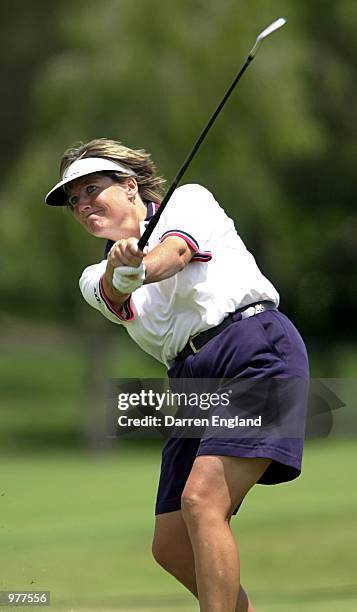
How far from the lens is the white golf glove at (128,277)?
408 cm

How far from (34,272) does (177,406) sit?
66.2 ft

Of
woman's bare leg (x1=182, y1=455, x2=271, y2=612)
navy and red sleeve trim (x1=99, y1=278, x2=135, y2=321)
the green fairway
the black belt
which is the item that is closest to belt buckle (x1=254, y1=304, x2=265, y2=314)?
the black belt

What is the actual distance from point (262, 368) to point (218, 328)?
21 cm

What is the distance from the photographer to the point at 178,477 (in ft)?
15.3

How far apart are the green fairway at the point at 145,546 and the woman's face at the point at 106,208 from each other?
224 cm

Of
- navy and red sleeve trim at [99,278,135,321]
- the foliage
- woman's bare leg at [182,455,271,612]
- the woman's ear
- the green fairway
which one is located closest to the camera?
woman's bare leg at [182,455,271,612]

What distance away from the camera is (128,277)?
13.5ft

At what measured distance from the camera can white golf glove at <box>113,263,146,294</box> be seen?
4.08 m

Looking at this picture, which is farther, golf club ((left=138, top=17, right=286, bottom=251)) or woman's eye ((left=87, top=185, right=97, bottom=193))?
woman's eye ((left=87, top=185, right=97, bottom=193))

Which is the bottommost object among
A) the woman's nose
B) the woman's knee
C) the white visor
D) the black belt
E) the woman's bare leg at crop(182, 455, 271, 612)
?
the woman's knee

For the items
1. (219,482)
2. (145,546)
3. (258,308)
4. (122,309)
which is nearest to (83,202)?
(122,309)

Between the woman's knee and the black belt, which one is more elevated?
Result: the black belt

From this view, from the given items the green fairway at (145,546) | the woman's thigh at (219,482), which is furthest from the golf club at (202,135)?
the green fairway at (145,546)

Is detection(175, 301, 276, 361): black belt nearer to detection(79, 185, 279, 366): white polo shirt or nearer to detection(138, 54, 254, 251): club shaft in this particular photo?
detection(79, 185, 279, 366): white polo shirt
